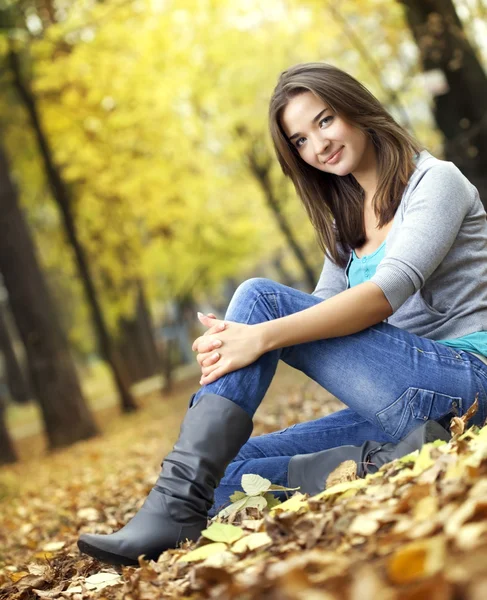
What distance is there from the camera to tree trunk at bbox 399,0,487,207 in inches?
328

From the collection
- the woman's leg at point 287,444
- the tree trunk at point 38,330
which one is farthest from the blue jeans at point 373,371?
the tree trunk at point 38,330

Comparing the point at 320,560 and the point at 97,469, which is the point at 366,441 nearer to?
the point at 320,560

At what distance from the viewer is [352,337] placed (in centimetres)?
273

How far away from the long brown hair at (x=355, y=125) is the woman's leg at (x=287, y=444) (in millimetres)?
699

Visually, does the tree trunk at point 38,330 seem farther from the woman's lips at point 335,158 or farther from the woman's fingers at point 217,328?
the woman's fingers at point 217,328

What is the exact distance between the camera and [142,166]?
1422 centimetres

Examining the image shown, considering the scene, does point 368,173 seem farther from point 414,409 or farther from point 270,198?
point 270,198

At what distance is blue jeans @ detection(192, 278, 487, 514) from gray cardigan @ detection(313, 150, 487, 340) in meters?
0.16

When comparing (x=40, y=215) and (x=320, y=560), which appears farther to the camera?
(x=40, y=215)

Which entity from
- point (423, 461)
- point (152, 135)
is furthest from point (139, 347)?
point (423, 461)

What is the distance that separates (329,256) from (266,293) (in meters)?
0.75

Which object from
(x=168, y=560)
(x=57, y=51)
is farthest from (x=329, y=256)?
(x=57, y=51)

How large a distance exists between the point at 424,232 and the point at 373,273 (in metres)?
0.46

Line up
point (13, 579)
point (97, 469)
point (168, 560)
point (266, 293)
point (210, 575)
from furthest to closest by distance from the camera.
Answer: point (97, 469) → point (13, 579) → point (266, 293) → point (168, 560) → point (210, 575)
